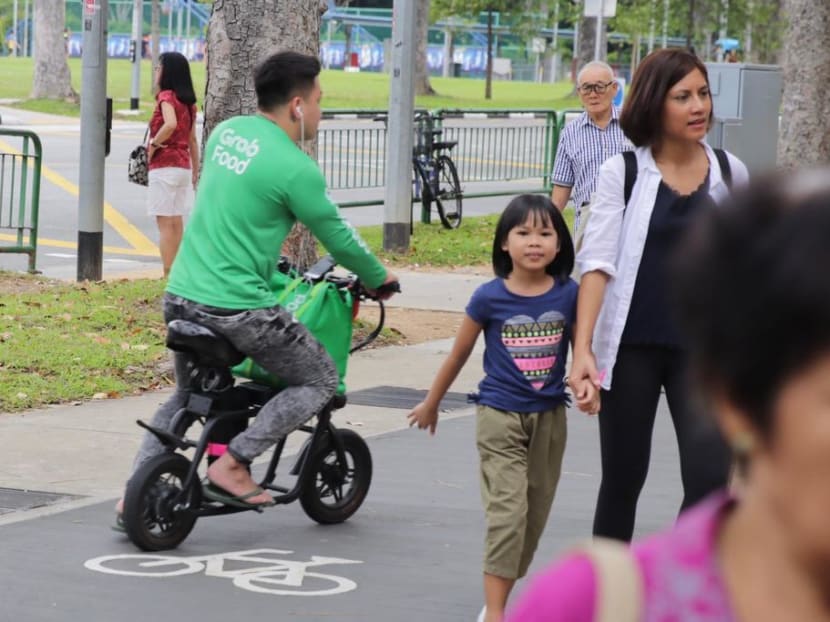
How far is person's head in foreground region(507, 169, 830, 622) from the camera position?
3.95 ft

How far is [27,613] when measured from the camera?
5.23 metres

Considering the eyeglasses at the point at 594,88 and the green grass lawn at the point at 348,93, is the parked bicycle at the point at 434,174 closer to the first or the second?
the eyeglasses at the point at 594,88

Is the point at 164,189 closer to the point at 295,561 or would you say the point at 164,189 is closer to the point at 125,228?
the point at 125,228

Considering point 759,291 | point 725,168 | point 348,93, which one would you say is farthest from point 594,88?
point 348,93

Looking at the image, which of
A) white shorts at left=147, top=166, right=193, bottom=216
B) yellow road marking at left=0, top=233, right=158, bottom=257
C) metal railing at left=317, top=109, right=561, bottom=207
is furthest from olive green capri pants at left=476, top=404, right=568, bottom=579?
metal railing at left=317, top=109, right=561, bottom=207

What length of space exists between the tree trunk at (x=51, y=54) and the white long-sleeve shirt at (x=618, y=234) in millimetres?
41446

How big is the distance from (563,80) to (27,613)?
311ft

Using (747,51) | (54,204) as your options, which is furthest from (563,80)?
(54,204)

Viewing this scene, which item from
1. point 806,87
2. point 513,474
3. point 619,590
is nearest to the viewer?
point 619,590

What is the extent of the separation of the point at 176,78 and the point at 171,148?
0.59 m

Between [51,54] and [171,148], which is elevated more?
[51,54]

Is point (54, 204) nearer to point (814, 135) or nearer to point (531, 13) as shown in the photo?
point (814, 135)

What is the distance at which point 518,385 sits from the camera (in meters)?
4.95

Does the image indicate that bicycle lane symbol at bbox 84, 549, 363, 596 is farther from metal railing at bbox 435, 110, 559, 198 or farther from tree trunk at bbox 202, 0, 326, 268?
metal railing at bbox 435, 110, 559, 198
